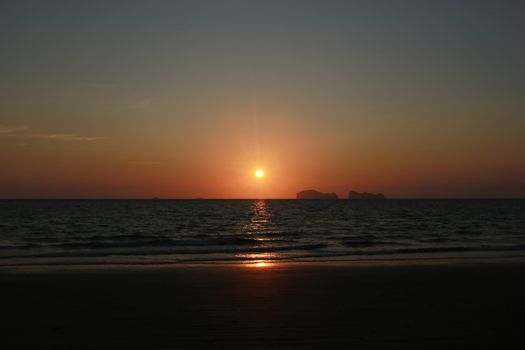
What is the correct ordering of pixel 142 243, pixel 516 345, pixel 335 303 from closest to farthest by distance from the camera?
1. pixel 516 345
2. pixel 335 303
3. pixel 142 243

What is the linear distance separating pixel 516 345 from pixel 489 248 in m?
23.6

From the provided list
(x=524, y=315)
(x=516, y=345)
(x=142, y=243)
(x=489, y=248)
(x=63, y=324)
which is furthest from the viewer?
(x=142, y=243)

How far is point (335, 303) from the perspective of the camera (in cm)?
1125

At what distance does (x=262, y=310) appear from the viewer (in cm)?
1043

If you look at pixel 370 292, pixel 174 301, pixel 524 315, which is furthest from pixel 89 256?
pixel 524 315

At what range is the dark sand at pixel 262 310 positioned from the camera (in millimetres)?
8320

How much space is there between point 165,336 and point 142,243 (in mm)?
27668

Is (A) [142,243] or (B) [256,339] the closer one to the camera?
(B) [256,339]

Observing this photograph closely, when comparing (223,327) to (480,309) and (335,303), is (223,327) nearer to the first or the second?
(335,303)

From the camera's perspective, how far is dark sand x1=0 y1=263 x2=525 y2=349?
8.32 metres

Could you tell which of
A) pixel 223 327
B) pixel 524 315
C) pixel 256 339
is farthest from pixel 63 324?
pixel 524 315

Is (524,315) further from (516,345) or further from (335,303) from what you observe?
(335,303)

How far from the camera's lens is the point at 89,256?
25.2 meters

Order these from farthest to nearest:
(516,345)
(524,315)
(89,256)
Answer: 1. (89,256)
2. (524,315)
3. (516,345)
